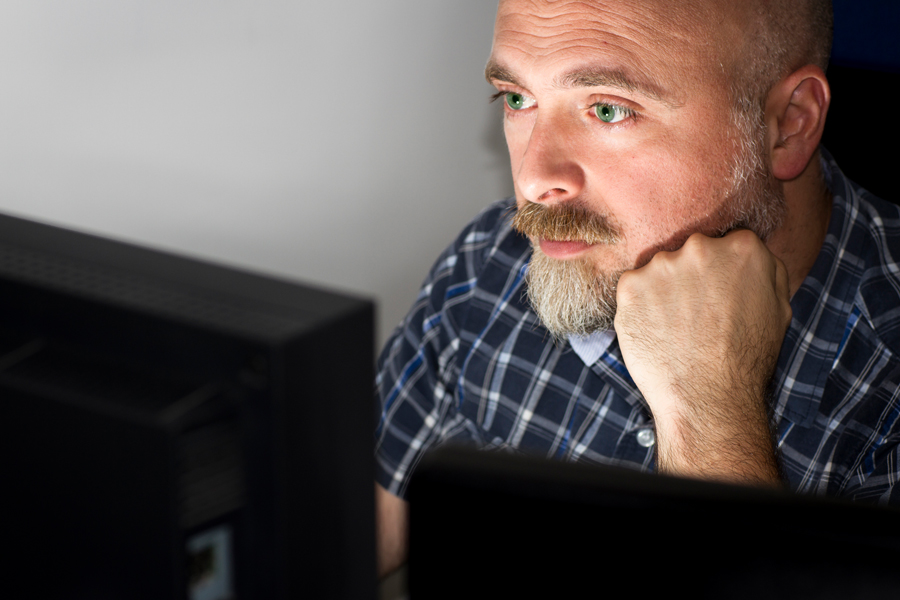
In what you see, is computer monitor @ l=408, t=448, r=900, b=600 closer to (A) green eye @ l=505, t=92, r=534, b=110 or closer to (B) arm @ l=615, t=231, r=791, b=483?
(B) arm @ l=615, t=231, r=791, b=483

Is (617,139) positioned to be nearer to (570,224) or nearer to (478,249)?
(570,224)

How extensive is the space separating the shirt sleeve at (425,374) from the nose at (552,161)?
0.26 meters

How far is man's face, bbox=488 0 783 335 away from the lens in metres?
1.10

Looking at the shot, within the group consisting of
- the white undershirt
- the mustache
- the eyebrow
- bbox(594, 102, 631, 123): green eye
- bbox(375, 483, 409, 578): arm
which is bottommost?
bbox(375, 483, 409, 578): arm

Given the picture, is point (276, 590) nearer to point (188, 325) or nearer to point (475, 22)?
point (188, 325)

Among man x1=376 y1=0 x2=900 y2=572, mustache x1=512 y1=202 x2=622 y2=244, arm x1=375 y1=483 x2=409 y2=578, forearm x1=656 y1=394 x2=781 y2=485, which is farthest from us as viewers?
arm x1=375 y1=483 x2=409 y2=578

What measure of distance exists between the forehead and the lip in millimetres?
227

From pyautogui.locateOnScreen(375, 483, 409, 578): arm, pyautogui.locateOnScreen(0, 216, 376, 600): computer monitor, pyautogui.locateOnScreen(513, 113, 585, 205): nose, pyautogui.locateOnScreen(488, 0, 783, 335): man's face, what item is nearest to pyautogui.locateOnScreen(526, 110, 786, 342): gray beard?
pyautogui.locateOnScreen(488, 0, 783, 335): man's face

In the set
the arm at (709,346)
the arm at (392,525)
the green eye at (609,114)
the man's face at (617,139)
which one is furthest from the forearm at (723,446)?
the arm at (392,525)

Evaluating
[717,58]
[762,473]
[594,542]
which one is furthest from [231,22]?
[594,542]

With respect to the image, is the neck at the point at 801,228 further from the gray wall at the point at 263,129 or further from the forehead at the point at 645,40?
the gray wall at the point at 263,129

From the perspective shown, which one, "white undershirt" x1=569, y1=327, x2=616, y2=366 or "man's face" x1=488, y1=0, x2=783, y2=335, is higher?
"man's face" x1=488, y1=0, x2=783, y2=335

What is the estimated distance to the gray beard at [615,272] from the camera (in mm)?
1193

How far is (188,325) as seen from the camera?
42 cm
